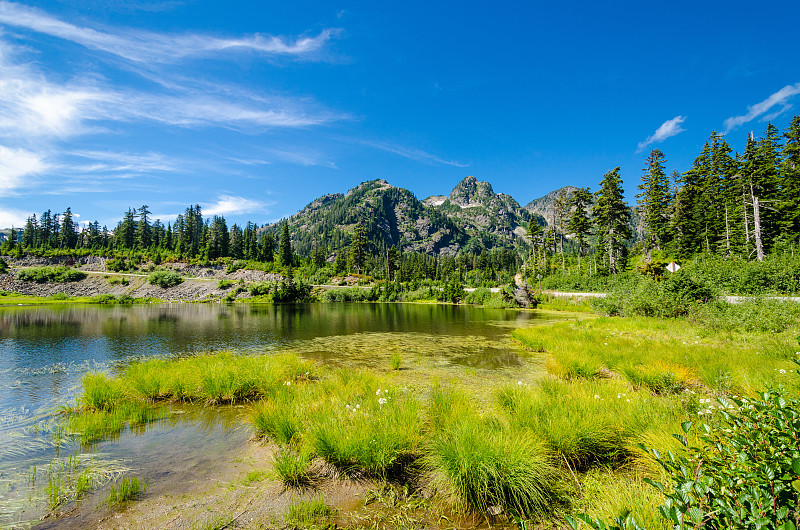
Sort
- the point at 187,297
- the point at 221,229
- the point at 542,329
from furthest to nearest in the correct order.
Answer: the point at 221,229 → the point at 187,297 → the point at 542,329

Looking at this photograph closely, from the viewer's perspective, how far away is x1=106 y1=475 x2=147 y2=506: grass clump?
521 centimetres

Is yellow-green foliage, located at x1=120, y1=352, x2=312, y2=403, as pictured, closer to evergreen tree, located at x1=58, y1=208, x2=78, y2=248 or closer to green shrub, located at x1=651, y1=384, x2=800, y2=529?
green shrub, located at x1=651, y1=384, x2=800, y2=529

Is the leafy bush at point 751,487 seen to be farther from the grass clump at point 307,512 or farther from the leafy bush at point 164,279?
the leafy bush at point 164,279

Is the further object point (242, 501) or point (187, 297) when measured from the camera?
point (187, 297)

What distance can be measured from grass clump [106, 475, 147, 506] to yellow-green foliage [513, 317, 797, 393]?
10589 mm

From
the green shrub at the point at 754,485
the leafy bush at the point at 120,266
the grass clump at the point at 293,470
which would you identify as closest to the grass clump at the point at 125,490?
the grass clump at the point at 293,470

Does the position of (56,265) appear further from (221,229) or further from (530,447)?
(530,447)

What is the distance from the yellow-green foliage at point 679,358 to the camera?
8430 millimetres

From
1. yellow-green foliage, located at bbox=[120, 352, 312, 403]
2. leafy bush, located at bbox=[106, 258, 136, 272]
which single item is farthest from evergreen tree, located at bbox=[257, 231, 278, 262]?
yellow-green foliage, located at bbox=[120, 352, 312, 403]

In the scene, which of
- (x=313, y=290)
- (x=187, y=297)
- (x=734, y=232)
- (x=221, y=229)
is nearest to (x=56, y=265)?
(x=221, y=229)

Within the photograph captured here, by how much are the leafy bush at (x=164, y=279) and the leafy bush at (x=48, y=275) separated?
64.2 feet

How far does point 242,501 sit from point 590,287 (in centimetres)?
5165

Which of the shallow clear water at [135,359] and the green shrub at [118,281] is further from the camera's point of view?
the green shrub at [118,281]

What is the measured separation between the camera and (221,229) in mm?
116438
